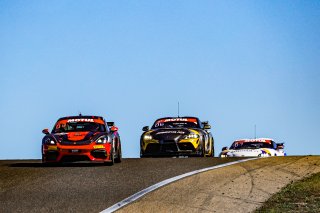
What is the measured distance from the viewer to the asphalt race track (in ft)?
36.6

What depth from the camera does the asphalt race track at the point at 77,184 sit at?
11.2 meters

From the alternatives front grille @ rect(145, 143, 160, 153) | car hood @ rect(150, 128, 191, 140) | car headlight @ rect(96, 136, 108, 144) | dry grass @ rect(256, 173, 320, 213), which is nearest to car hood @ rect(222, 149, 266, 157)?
car hood @ rect(150, 128, 191, 140)

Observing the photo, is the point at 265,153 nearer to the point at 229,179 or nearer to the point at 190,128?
the point at 190,128

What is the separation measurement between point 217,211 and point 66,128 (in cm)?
1090

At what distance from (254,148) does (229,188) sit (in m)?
14.1

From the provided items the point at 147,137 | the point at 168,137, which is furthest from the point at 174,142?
the point at 147,137

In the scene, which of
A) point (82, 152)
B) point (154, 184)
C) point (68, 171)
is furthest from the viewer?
point (82, 152)

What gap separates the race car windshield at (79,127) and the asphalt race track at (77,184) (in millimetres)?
2433

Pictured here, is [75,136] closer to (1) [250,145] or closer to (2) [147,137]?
(2) [147,137]

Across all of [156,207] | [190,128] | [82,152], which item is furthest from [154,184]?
[190,128]

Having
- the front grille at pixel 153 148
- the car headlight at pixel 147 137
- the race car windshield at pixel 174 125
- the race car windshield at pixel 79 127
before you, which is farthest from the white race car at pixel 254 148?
the race car windshield at pixel 79 127

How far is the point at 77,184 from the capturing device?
13.7 meters

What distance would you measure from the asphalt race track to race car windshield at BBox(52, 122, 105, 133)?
95.8 inches

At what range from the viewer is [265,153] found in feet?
84.9
